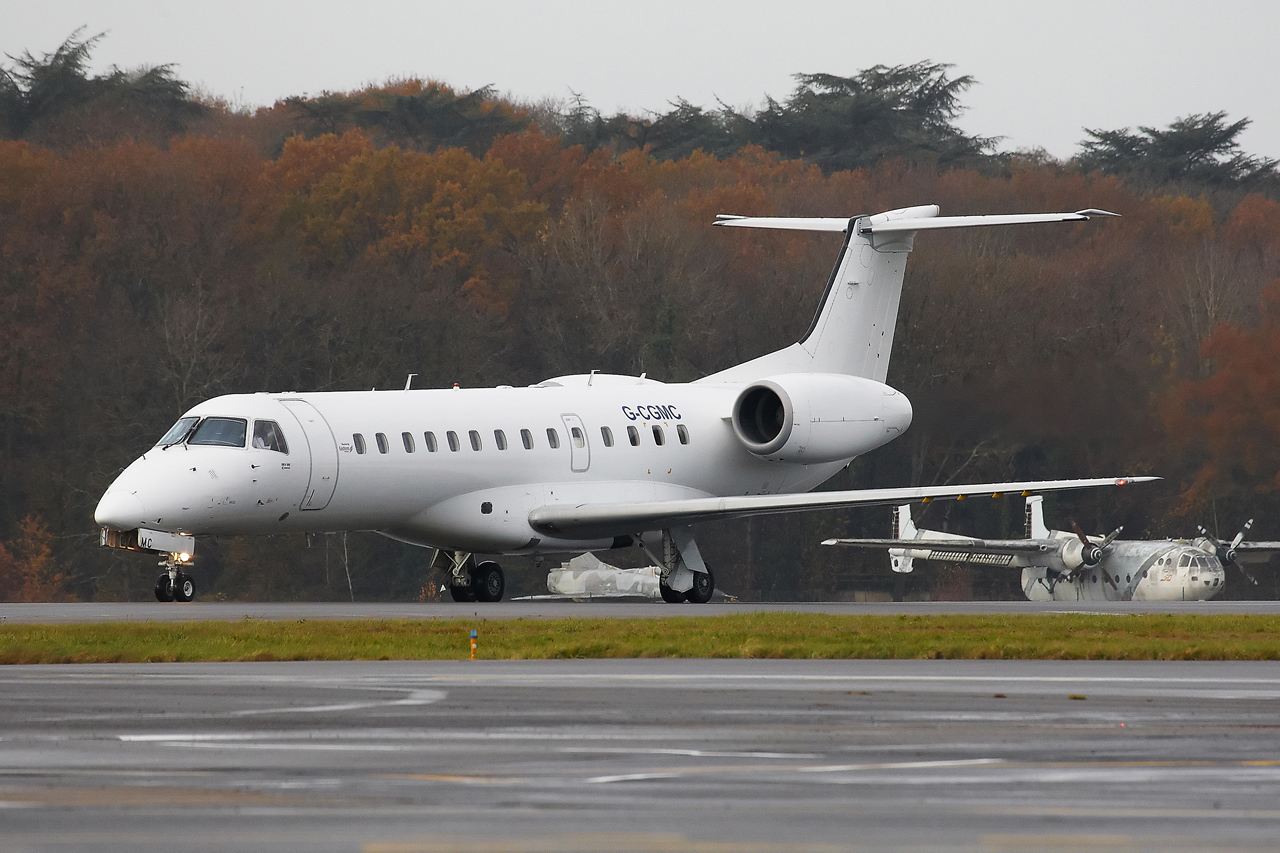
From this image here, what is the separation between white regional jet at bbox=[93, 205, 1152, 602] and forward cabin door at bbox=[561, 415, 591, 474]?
0.02 metres

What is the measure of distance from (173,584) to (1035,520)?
30.2 meters

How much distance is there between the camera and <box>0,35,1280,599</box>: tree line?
47.7 meters

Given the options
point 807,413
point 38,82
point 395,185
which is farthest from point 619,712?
point 38,82

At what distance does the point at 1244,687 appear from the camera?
542 inches

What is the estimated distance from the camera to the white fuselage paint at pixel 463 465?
25.2m

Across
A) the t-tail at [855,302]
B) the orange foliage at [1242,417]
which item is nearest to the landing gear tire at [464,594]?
the t-tail at [855,302]

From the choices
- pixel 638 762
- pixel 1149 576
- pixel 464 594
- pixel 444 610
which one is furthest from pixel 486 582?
pixel 1149 576

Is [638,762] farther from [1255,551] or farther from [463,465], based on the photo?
[1255,551]

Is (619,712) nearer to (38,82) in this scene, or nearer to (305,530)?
(305,530)

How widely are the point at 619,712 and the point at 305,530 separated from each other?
15.7 metres

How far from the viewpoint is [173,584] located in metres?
26.0

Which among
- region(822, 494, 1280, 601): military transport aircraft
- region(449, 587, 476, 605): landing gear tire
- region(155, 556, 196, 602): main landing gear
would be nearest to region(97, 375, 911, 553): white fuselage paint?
region(155, 556, 196, 602): main landing gear

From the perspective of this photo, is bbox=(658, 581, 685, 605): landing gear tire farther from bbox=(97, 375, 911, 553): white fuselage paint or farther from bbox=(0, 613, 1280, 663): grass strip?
bbox=(0, 613, 1280, 663): grass strip

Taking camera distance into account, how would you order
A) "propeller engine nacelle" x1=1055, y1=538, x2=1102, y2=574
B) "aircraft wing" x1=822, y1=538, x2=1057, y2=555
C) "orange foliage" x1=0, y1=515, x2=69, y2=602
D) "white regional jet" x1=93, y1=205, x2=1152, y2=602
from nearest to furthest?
"white regional jet" x1=93, y1=205, x2=1152, y2=602
"aircraft wing" x1=822, y1=538, x2=1057, y2=555
"propeller engine nacelle" x1=1055, y1=538, x2=1102, y2=574
"orange foliage" x1=0, y1=515, x2=69, y2=602
